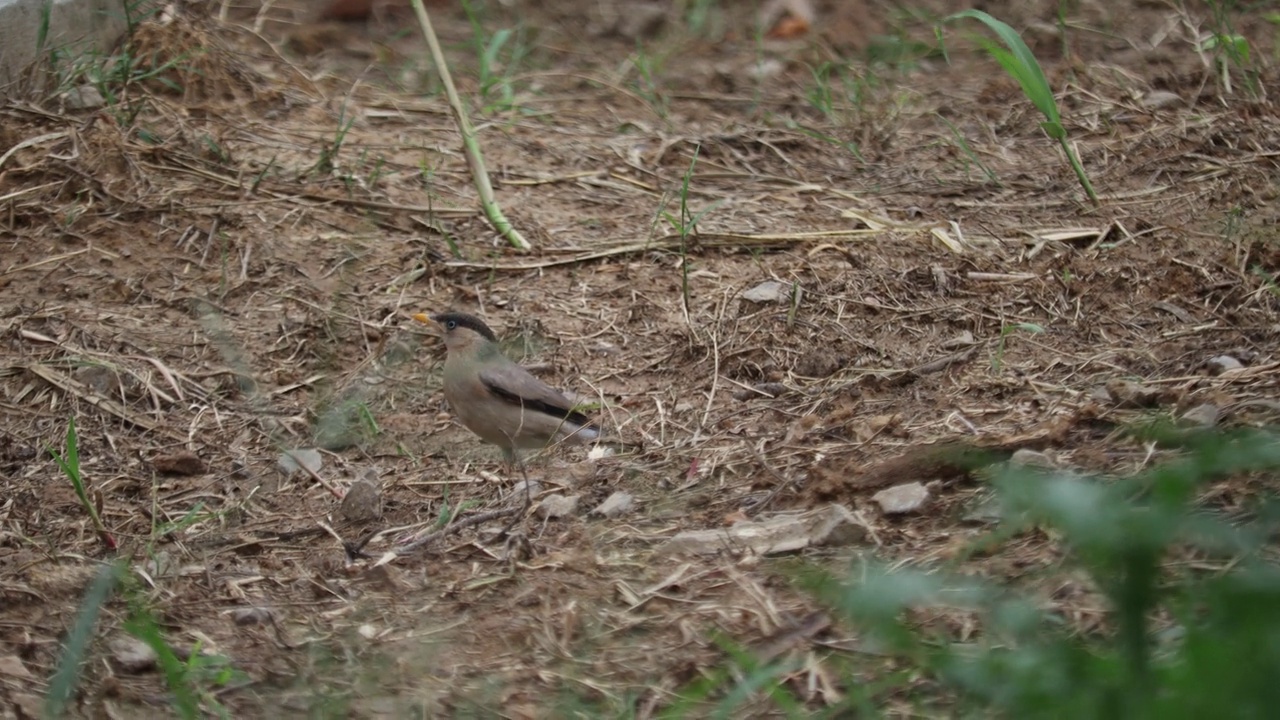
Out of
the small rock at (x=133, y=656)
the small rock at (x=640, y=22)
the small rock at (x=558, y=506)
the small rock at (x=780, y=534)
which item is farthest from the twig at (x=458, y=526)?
the small rock at (x=640, y=22)

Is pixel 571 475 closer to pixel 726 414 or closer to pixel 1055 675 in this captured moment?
pixel 726 414

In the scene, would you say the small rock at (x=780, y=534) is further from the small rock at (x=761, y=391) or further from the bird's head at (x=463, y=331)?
the bird's head at (x=463, y=331)

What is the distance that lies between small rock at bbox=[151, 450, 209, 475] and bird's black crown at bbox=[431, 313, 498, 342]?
1.12 meters

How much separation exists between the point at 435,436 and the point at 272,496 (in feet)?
3.10

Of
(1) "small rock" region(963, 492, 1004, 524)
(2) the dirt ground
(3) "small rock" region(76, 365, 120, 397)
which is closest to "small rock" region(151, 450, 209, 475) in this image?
(2) the dirt ground

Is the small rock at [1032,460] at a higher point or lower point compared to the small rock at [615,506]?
higher

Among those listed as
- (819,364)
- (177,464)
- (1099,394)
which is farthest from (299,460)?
(1099,394)

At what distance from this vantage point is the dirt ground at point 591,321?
12.3ft

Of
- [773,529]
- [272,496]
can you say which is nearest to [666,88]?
[272,496]

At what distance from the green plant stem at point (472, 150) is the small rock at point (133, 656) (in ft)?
9.35

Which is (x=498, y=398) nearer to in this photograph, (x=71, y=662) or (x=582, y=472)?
(x=582, y=472)

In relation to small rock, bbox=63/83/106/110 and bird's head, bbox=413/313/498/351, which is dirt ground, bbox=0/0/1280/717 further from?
bird's head, bbox=413/313/498/351

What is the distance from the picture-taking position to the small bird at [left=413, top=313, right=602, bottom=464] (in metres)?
5.42

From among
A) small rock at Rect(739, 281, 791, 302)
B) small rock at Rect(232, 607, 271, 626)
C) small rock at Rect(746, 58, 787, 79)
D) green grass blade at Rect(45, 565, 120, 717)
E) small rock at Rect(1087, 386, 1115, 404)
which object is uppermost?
green grass blade at Rect(45, 565, 120, 717)
